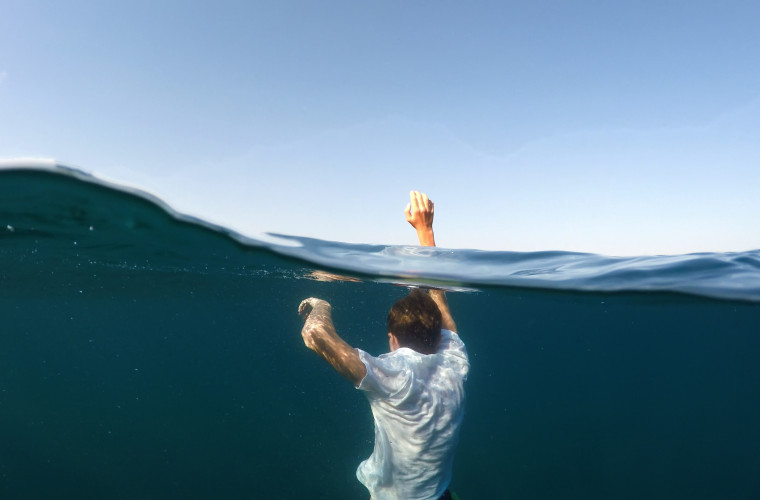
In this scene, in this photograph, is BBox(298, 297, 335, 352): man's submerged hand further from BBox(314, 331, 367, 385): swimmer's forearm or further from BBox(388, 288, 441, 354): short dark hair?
BBox(388, 288, 441, 354): short dark hair

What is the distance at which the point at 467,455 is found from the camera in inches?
917

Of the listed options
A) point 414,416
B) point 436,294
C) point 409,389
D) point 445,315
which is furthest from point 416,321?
point 445,315

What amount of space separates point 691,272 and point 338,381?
35.8 m

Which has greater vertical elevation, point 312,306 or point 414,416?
point 312,306

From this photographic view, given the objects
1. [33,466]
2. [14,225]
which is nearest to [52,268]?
[14,225]

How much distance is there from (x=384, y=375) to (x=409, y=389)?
10.1 inches

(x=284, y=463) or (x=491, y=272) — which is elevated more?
(x=491, y=272)

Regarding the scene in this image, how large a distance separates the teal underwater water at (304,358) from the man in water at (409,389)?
4.86 metres

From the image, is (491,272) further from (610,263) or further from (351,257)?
(351,257)

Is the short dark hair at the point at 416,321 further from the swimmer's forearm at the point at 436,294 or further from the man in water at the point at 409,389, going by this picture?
the swimmer's forearm at the point at 436,294

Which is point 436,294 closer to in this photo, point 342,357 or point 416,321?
point 416,321

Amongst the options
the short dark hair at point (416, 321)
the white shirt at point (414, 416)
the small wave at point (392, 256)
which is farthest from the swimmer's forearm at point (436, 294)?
the small wave at point (392, 256)

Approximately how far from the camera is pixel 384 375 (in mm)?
3291

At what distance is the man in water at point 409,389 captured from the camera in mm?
3242
